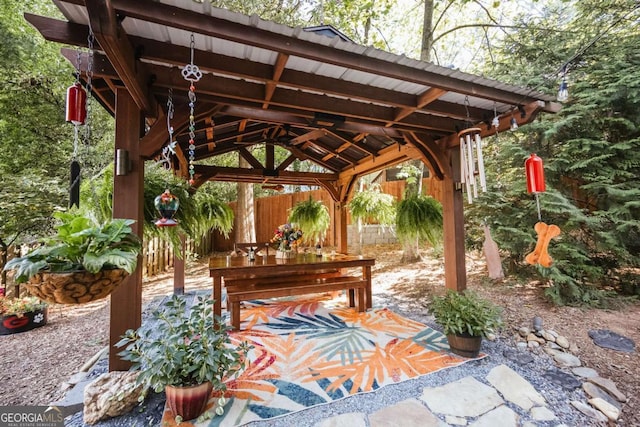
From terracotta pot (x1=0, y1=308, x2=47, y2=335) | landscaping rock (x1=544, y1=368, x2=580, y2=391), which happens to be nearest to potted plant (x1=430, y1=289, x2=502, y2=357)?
landscaping rock (x1=544, y1=368, x2=580, y2=391)

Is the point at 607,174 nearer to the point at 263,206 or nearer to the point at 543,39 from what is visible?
the point at 543,39

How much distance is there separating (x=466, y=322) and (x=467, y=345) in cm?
18

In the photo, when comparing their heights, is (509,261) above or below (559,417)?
above

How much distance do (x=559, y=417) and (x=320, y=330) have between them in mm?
1918

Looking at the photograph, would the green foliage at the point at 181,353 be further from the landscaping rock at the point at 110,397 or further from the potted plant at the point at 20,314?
the potted plant at the point at 20,314

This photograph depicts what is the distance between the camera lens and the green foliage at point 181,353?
156 centimetres

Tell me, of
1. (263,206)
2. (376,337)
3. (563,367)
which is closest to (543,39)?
(563,367)

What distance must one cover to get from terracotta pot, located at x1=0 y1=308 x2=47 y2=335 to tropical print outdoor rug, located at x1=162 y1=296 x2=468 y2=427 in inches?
91.3

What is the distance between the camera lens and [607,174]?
138 inches

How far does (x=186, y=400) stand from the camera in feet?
5.08

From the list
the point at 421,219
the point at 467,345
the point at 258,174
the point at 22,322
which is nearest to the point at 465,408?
the point at 467,345

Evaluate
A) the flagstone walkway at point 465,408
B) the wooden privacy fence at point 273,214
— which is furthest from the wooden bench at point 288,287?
the wooden privacy fence at point 273,214

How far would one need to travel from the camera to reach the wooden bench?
9.49ft

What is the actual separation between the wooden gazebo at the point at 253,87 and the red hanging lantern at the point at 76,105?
0.23 m
